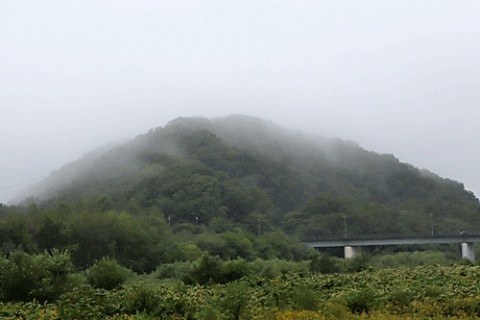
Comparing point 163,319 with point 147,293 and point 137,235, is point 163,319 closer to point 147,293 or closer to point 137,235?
point 147,293

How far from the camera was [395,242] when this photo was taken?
9894cm

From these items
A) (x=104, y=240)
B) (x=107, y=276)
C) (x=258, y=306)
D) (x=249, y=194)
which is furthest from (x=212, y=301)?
(x=249, y=194)

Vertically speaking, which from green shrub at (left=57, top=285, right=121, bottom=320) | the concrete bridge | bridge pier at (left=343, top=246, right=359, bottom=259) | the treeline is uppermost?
green shrub at (left=57, top=285, right=121, bottom=320)

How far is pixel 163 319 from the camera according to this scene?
17.4 m

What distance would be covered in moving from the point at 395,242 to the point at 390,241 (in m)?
0.75

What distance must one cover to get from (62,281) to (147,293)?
8.60 meters

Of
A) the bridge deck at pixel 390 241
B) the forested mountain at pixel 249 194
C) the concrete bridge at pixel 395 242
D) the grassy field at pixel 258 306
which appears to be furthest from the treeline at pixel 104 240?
the grassy field at pixel 258 306

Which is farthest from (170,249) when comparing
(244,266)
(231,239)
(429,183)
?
(429,183)

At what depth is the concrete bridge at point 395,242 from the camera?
93.9 meters

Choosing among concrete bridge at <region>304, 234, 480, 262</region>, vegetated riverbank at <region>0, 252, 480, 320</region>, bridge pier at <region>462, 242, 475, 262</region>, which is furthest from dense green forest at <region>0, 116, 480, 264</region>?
vegetated riverbank at <region>0, 252, 480, 320</region>

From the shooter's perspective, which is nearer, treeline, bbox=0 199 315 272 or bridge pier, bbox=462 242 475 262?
treeline, bbox=0 199 315 272

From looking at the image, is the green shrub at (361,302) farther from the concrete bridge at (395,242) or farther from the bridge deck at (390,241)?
the bridge deck at (390,241)

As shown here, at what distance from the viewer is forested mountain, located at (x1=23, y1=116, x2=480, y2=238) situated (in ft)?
430

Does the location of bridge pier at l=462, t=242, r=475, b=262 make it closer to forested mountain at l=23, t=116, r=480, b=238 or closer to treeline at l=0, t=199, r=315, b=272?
treeline at l=0, t=199, r=315, b=272
